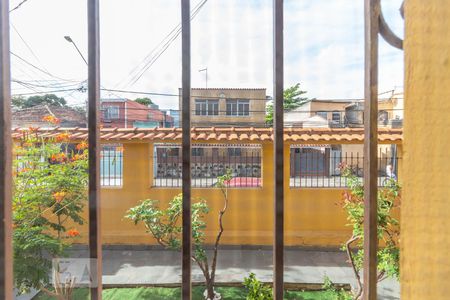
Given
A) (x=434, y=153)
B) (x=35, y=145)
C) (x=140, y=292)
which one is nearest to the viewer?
(x=434, y=153)

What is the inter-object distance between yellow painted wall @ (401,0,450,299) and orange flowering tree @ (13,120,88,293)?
274cm

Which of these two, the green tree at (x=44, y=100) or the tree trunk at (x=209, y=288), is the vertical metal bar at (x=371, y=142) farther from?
the green tree at (x=44, y=100)

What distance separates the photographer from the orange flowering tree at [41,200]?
7.97 feet

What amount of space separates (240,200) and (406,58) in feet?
15.9

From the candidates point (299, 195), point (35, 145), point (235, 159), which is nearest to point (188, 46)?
point (35, 145)

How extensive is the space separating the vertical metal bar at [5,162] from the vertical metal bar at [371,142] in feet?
1.85

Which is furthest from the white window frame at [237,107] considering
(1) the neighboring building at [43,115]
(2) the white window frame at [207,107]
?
(1) the neighboring building at [43,115]

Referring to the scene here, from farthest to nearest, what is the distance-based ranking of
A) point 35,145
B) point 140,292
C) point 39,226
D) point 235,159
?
point 235,159
point 140,292
point 35,145
point 39,226

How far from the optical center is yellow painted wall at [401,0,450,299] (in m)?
0.33

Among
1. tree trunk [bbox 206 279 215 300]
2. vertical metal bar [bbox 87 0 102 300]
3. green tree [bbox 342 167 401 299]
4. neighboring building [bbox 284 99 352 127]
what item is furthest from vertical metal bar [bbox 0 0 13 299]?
neighboring building [bbox 284 99 352 127]

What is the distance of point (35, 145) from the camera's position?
118 inches

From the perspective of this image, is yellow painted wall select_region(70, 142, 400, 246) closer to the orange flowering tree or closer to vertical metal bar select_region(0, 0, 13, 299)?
the orange flowering tree

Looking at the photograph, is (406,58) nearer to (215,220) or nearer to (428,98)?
(428,98)

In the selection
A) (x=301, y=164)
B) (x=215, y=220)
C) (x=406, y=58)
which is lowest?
(x=215, y=220)
